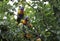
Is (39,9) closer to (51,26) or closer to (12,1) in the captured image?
(51,26)

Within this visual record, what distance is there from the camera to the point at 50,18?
85.1 inches

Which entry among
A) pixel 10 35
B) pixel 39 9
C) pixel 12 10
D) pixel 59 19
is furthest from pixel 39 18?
pixel 12 10

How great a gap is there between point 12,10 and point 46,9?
2.04 feet

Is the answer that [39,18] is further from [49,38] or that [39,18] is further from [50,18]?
[49,38]

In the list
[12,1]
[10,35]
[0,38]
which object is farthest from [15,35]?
[12,1]

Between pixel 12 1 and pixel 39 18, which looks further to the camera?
pixel 12 1

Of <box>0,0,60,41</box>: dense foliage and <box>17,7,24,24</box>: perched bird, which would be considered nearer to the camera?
<box>0,0,60,41</box>: dense foliage

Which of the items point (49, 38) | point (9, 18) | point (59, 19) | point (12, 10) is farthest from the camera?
point (12, 10)

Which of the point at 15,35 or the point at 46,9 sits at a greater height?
the point at 46,9

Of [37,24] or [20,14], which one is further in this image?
[20,14]

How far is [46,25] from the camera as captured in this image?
216 cm

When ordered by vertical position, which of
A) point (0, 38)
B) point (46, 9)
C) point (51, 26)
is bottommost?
point (0, 38)

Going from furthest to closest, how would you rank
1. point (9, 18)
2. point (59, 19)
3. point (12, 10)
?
point (12, 10) < point (9, 18) < point (59, 19)

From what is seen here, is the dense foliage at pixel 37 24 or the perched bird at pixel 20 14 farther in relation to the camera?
the perched bird at pixel 20 14
